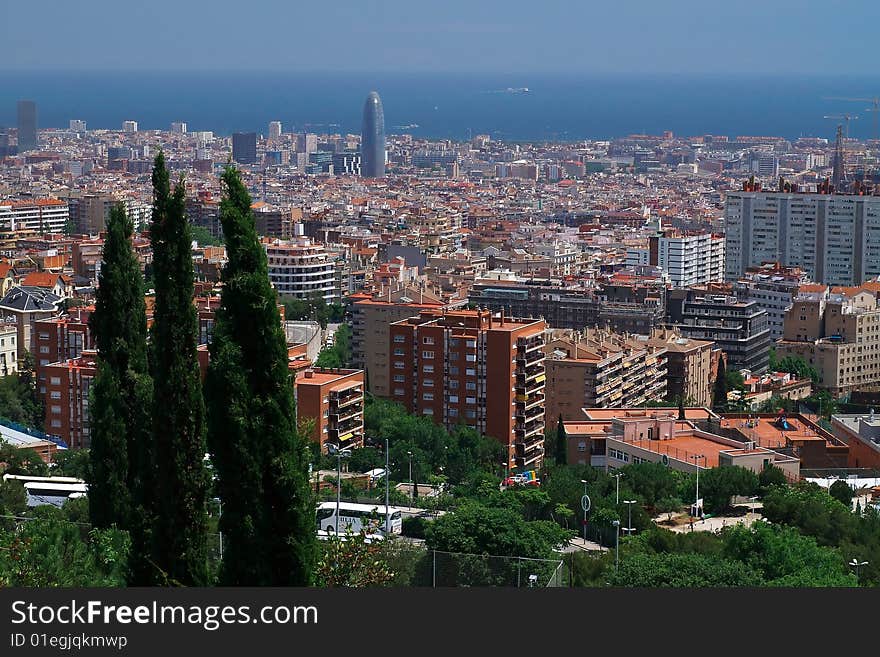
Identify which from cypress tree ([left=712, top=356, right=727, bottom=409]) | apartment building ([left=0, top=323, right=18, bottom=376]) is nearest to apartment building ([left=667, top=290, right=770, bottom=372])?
cypress tree ([left=712, top=356, right=727, bottom=409])

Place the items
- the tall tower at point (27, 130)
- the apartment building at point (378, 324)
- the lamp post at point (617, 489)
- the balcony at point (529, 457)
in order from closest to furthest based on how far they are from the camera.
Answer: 1. the lamp post at point (617, 489)
2. the balcony at point (529, 457)
3. the apartment building at point (378, 324)
4. the tall tower at point (27, 130)

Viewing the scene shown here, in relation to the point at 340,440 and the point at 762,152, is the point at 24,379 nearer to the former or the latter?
the point at 340,440

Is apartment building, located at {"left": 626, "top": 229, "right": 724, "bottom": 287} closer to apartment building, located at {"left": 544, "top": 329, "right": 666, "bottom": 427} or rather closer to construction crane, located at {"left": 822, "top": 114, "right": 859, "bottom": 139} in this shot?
apartment building, located at {"left": 544, "top": 329, "right": 666, "bottom": 427}

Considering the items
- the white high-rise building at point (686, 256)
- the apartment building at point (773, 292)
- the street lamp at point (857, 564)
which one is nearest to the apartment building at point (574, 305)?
the apartment building at point (773, 292)

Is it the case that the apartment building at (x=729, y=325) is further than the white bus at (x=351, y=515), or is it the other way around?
the apartment building at (x=729, y=325)

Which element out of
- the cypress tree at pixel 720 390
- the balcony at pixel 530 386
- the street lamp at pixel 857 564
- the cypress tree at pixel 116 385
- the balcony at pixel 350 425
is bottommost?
the cypress tree at pixel 720 390

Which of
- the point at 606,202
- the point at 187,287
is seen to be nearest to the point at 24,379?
the point at 187,287

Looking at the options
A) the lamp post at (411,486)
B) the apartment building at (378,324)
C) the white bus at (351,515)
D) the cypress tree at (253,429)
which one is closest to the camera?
the cypress tree at (253,429)

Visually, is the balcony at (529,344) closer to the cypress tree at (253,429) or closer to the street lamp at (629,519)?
the street lamp at (629,519)
